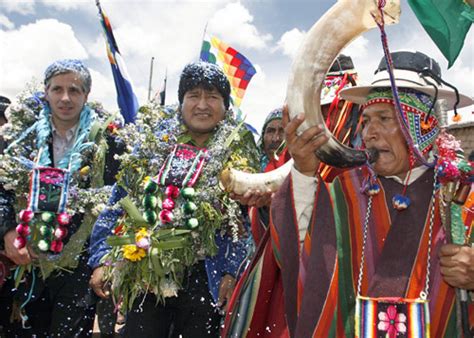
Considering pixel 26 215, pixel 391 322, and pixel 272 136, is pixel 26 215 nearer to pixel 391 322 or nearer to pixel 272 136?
pixel 272 136

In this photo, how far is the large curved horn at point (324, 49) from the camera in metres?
1.88

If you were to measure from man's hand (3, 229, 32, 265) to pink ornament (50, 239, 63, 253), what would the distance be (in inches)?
6.8

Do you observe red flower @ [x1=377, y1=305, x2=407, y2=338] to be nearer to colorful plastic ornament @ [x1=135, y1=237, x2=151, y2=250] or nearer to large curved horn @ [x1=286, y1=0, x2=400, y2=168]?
large curved horn @ [x1=286, y1=0, x2=400, y2=168]

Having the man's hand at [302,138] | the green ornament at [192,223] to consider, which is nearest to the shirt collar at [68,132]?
the green ornament at [192,223]

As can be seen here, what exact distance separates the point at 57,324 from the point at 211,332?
1083 mm

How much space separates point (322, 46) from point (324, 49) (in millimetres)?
14

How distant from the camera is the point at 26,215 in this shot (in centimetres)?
323

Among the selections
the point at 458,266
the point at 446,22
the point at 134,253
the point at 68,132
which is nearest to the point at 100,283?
the point at 134,253

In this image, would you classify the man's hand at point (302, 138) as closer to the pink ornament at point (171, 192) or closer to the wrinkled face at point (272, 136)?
the pink ornament at point (171, 192)

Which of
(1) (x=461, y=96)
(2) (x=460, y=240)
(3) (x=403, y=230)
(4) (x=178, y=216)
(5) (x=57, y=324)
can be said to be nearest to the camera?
(2) (x=460, y=240)

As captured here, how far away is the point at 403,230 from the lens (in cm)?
203

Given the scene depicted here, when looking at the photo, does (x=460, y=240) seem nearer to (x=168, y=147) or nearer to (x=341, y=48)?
(x=341, y=48)

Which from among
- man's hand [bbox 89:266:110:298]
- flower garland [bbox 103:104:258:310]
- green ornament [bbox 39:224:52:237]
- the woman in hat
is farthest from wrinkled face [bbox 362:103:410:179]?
green ornament [bbox 39:224:52:237]

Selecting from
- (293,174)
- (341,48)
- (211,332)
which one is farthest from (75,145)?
(341,48)
